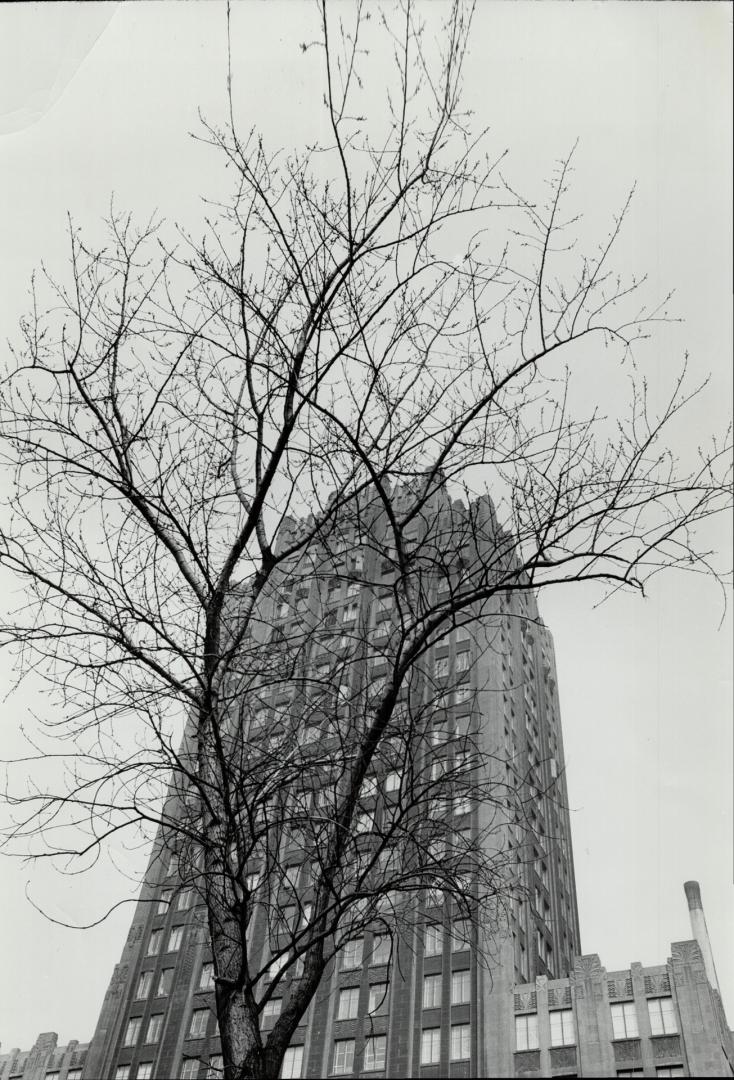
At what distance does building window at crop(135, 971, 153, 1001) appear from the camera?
41.5m

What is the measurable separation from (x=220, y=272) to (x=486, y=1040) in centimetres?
3686

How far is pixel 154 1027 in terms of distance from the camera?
4031 cm

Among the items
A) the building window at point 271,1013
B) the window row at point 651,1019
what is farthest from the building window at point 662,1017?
the building window at point 271,1013

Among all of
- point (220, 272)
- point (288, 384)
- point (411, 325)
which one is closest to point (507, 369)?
point (411, 325)

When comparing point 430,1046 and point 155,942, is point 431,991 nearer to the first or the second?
point 430,1046

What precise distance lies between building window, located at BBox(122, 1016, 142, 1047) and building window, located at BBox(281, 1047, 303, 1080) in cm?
762

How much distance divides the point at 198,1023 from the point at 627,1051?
19.3 m

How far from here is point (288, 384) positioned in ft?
16.0

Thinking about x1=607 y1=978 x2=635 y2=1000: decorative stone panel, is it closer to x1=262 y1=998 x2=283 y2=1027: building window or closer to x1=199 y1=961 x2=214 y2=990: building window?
x1=262 y1=998 x2=283 y2=1027: building window

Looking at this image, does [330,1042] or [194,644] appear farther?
[330,1042]

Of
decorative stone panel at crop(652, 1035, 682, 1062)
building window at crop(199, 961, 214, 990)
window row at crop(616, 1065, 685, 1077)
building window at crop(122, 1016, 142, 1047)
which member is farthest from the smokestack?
building window at crop(122, 1016, 142, 1047)

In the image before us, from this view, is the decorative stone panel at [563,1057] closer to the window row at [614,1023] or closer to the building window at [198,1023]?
the window row at [614,1023]

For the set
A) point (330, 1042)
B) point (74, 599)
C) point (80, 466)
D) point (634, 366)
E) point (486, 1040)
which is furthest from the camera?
point (330, 1042)

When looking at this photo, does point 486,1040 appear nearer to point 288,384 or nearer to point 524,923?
point 524,923
